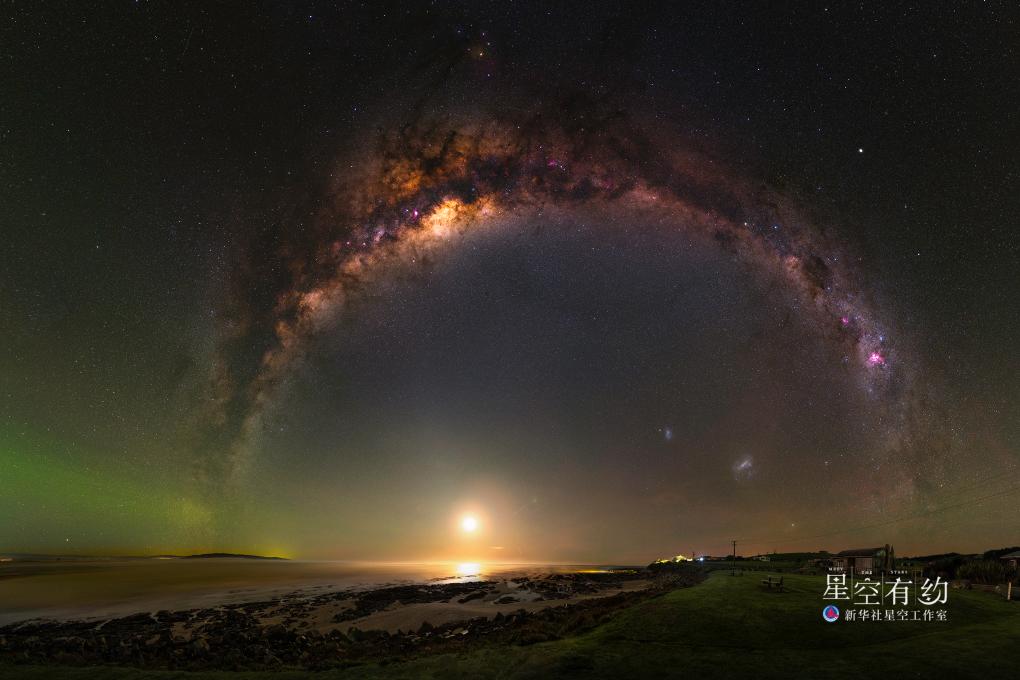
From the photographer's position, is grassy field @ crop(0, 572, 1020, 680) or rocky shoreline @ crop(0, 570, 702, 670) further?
rocky shoreline @ crop(0, 570, 702, 670)

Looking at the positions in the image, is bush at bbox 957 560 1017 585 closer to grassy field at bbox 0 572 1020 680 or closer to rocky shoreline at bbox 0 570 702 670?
grassy field at bbox 0 572 1020 680

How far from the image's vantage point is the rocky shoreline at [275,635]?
21344 mm

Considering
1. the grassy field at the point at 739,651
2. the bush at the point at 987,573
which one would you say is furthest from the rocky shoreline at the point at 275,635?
the bush at the point at 987,573

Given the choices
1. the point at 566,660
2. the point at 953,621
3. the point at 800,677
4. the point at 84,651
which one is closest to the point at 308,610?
the point at 84,651

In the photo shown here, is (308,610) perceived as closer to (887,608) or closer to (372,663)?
(372,663)

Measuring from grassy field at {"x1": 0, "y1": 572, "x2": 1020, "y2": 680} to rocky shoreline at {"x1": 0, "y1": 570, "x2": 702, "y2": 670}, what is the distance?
2772 millimetres

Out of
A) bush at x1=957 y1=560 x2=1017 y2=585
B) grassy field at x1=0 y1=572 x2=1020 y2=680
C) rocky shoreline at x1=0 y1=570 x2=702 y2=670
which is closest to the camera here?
grassy field at x1=0 y1=572 x2=1020 y2=680

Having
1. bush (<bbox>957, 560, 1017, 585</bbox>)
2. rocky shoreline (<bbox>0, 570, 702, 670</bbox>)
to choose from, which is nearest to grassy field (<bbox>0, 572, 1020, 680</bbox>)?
rocky shoreline (<bbox>0, 570, 702, 670</bbox>)

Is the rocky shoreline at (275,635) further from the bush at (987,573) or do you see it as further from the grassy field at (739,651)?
the bush at (987,573)

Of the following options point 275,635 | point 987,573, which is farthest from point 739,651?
point 987,573

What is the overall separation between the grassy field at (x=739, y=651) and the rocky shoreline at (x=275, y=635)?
2.77 m

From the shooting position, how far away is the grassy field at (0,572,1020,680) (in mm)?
15062

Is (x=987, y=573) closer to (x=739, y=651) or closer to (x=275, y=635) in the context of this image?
(x=739, y=651)

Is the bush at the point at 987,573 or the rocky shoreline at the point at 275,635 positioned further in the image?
the bush at the point at 987,573
